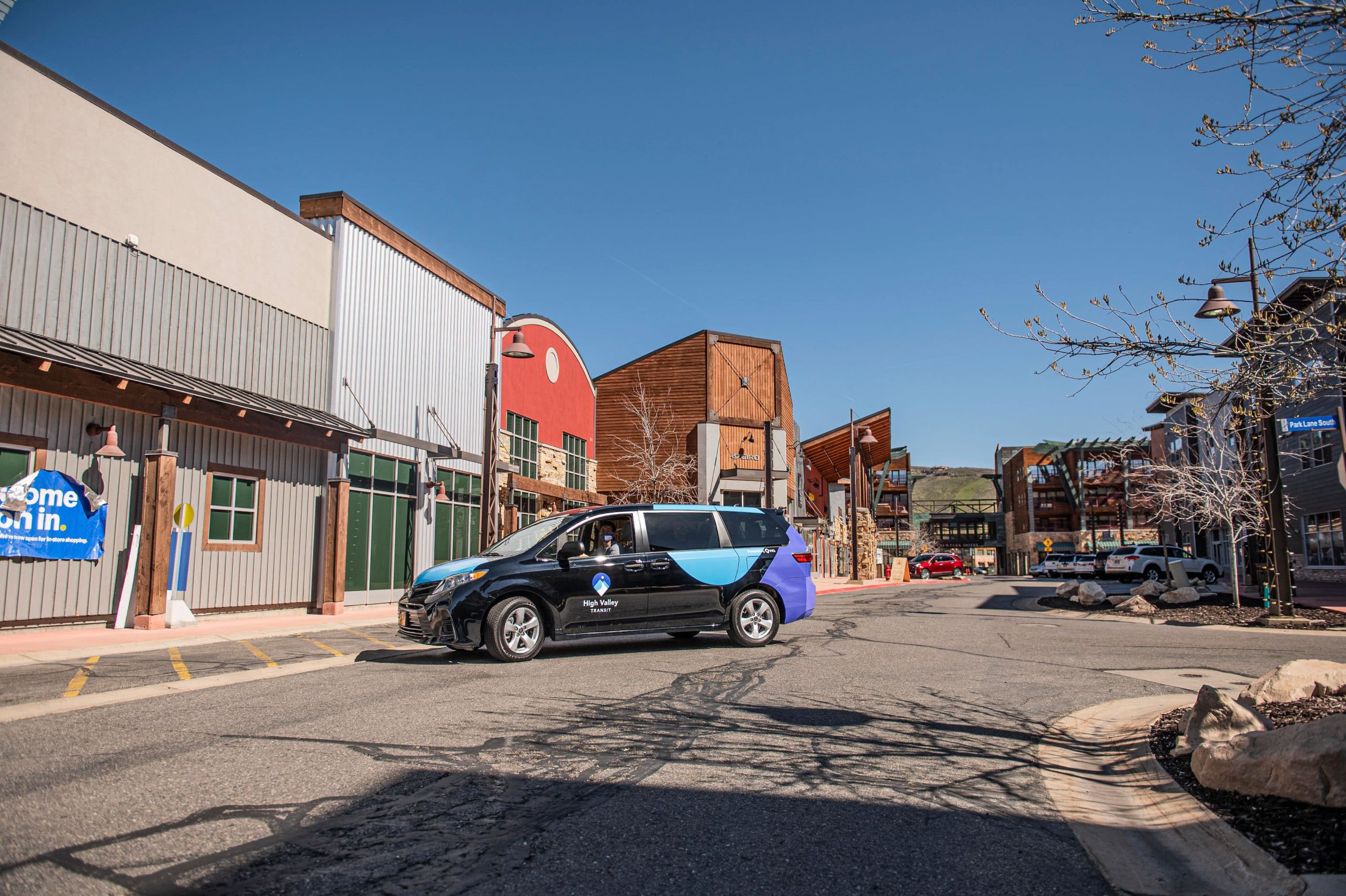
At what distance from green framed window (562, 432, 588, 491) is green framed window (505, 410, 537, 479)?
11.5 feet

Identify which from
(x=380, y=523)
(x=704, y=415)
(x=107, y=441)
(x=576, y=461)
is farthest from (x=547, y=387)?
(x=107, y=441)

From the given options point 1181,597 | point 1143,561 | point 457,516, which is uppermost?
point 457,516

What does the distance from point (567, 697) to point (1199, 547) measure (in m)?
56.0

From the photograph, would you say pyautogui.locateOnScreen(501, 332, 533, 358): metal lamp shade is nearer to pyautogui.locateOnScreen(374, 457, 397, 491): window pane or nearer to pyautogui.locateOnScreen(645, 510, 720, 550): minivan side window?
pyautogui.locateOnScreen(374, 457, 397, 491): window pane

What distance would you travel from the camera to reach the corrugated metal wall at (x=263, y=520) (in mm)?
16656

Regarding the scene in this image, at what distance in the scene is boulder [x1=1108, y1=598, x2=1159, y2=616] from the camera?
1931 cm

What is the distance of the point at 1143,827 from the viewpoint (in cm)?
454

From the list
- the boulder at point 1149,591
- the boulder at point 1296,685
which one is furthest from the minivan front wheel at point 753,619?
the boulder at point 1149,591

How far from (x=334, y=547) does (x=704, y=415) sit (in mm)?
24039

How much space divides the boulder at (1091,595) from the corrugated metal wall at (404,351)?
A: 17.1 m

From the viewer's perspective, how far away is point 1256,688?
7074mm

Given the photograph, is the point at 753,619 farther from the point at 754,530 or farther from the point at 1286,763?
the point at 1286,763

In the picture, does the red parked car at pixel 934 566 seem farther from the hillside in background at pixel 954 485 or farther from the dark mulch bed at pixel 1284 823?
the hillside in background at pixel 954 485

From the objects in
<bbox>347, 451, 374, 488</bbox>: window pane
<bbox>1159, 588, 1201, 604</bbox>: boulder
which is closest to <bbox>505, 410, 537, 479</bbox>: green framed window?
<bbox>347, 451, 374, 488</bbox>: window pane
